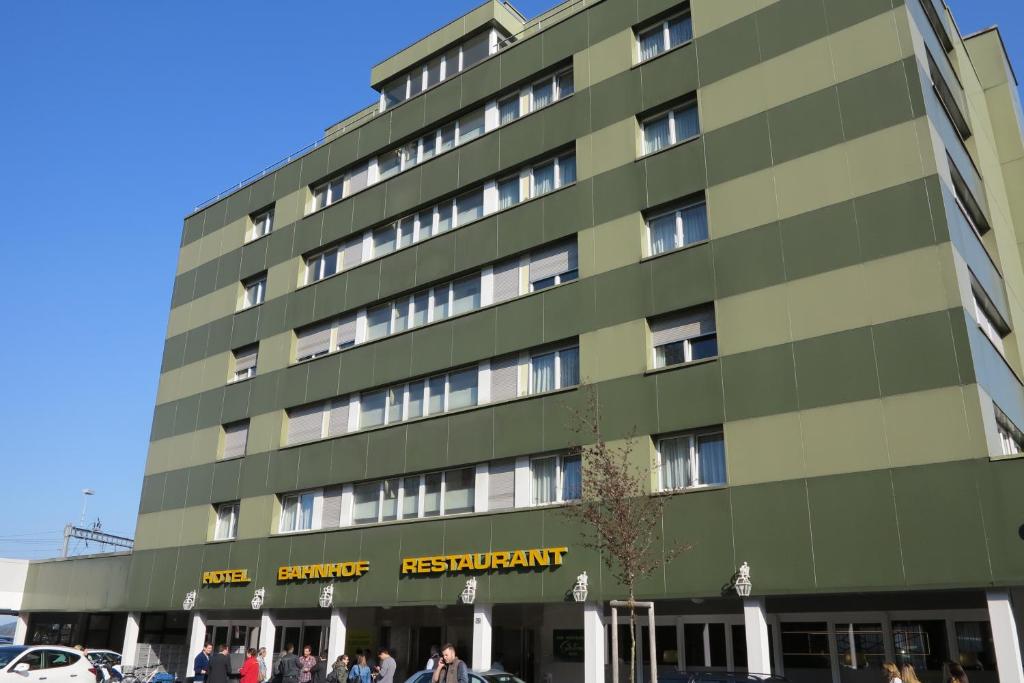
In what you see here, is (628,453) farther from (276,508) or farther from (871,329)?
(276,508)

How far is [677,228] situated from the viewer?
2386 centimetres

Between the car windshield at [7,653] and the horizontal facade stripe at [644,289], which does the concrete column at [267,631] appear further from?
the car windshield at [7,653]

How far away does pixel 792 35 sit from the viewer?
22609mm

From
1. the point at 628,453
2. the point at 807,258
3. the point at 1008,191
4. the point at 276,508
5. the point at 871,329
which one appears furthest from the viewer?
the point at 276,508

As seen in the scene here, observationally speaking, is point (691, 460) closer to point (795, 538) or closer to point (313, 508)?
point (795, 538)

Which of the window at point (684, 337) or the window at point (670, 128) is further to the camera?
the window at point (670, 128)

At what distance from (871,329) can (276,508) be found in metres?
22.2

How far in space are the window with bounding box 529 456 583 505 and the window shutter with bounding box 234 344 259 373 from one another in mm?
16164

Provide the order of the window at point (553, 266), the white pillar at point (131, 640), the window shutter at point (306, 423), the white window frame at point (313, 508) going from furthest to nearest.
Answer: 1. the white pillar at point (131, 640)
2. the window shutter at point (306, 423)
3. the white window frame at point (313, 508)
4. the window at point (553, 266)

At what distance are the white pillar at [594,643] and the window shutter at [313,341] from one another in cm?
1569

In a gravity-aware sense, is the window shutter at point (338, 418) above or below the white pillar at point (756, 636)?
above

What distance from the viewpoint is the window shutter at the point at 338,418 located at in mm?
31141

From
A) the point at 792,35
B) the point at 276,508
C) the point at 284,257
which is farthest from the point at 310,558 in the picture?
the point at 792,35

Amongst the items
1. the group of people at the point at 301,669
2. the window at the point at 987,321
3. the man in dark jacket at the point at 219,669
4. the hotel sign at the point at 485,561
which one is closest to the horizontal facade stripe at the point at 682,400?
the hotel sign at the point at 485,561
